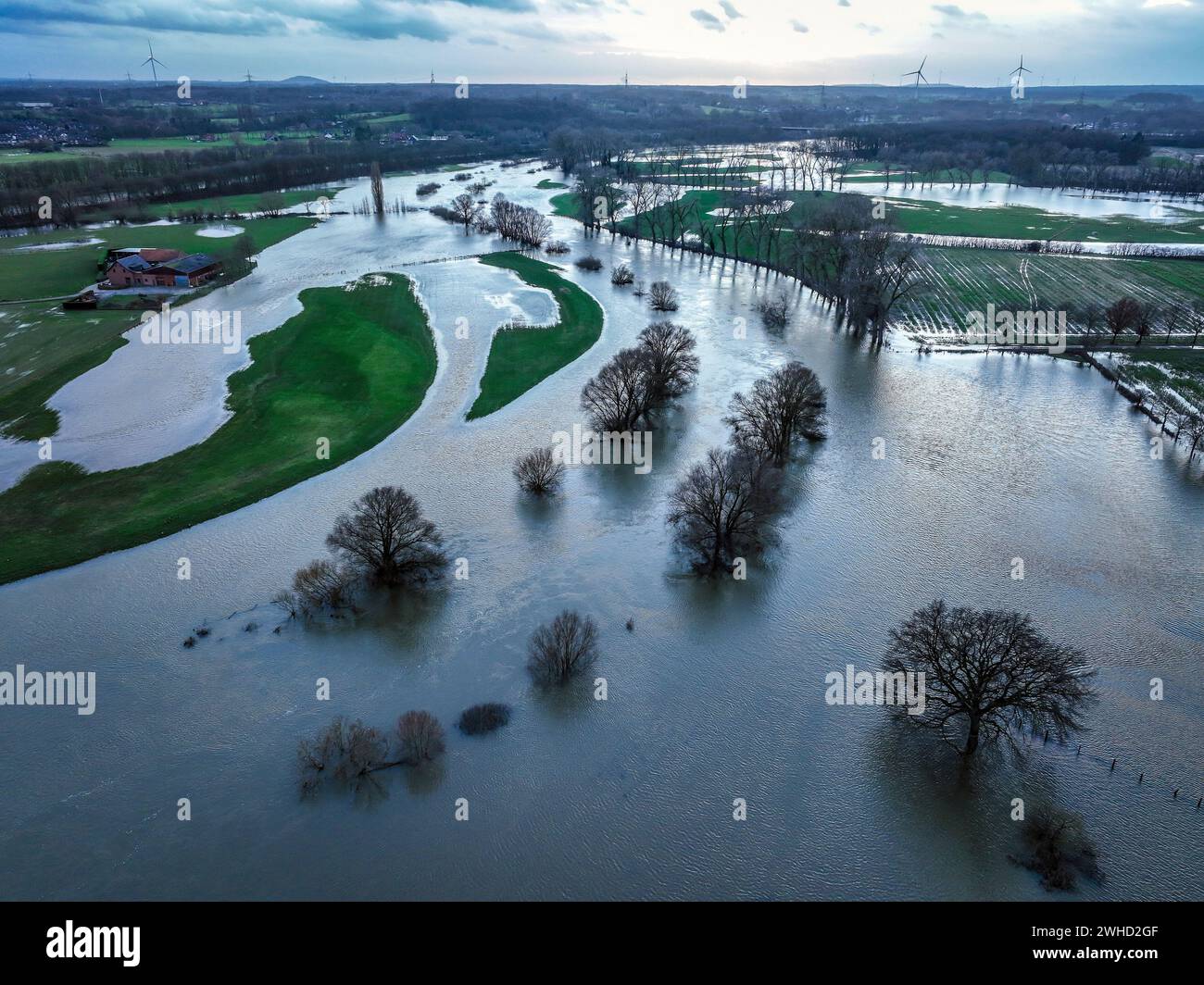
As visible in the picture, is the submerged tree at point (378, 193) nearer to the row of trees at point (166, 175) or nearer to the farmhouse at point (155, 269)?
the row of trees at point (166, 175)

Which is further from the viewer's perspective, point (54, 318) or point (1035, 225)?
point (1035, 225)

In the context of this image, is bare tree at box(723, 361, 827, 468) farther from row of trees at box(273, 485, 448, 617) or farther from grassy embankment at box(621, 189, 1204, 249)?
grassy embankment at box(621, 189, 1204, 249)

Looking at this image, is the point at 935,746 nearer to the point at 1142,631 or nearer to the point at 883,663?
the point at 883,663

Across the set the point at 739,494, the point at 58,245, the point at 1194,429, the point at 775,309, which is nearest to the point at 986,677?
the point at 739,494

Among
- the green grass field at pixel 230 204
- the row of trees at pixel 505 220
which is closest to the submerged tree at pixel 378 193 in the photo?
the row of trees at pixel 505 220

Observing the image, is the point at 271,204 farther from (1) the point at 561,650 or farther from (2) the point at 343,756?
(2) the point at 343,756
